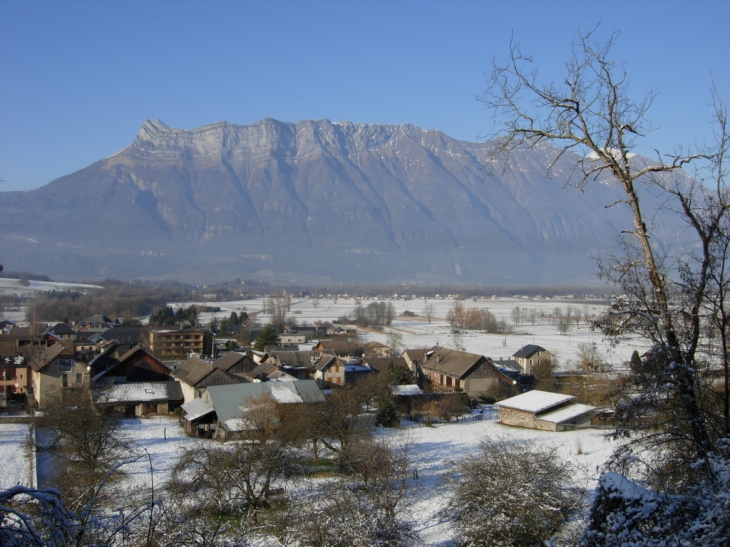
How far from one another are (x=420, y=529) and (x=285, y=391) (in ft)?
55.5

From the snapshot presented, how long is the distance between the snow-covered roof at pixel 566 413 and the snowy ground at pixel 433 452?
120cm

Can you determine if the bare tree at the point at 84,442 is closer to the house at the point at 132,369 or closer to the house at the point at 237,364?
the house at the point at 132,369

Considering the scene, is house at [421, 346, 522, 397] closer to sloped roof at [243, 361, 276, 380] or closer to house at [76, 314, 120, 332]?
sloped roof at [243, 361, 276, 380]

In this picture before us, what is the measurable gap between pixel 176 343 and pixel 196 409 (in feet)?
113

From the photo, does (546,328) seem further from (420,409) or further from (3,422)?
(3,422)

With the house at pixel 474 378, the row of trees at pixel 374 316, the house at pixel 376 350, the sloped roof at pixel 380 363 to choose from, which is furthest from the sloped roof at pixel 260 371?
the row of trees at pixel 374 316

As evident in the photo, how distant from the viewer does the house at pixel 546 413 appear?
3300 centimetres

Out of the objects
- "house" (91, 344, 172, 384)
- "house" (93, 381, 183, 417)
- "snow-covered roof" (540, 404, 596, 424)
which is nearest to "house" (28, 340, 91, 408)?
"house" (93, 381, 183, 417)

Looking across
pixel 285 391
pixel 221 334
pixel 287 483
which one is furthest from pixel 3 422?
pixel 221 334

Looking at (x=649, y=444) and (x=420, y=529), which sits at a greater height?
(x=649, y=444)

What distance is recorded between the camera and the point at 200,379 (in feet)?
120

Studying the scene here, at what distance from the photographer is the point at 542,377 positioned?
4941 cm

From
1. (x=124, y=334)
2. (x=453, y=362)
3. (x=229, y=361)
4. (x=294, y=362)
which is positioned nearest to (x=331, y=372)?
(x=294, y=362)

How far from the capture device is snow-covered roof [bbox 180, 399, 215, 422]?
30.5m
